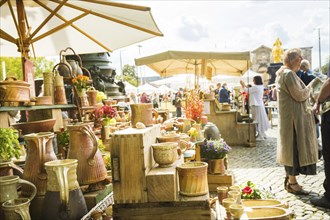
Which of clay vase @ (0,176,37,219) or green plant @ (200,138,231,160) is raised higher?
clay vase @ (0,176,37,219)

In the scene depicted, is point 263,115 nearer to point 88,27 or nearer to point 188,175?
point 88,27

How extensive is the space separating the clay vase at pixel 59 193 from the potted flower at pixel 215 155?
331 centimetres

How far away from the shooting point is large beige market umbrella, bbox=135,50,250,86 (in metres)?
7.99

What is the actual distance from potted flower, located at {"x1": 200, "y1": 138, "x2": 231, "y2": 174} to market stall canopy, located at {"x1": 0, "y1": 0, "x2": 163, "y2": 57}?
1.97m

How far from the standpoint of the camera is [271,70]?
30094mm

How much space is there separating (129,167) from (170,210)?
36 cm

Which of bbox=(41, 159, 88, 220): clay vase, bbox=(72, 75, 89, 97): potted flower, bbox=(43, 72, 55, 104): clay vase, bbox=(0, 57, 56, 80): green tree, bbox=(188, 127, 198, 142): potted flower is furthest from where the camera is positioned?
bbox=(0, 57, 56, 80): green tree

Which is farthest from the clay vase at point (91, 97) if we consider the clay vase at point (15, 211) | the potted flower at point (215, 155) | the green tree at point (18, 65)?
the green tree at point (18, 65)

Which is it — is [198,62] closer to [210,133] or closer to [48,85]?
[210,133]

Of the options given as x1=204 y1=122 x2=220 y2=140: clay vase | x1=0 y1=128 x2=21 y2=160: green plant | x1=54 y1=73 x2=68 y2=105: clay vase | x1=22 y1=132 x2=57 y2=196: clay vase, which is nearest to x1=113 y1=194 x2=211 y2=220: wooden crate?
x1=22 y1=132 x2=57 y2=196: clay vase

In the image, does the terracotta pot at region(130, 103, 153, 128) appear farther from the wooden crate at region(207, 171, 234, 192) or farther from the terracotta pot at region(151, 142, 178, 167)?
the wooden crate at region(207, 171, 234, 192)

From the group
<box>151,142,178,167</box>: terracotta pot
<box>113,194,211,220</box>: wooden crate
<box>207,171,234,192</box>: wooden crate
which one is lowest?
<box>207,171,234,192</box>: wooden crate

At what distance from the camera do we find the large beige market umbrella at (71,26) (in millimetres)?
3354

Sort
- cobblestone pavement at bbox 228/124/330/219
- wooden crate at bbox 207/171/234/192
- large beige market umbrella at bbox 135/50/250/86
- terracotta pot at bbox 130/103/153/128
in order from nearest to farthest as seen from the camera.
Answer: terracotta pot at bbox 130/103/153/128, cobblestone pavement at bbox 228/124/330/219, wooden crate at bbox 207/171/234/192, large beige market umbrella at bbox 135/50/250/86
